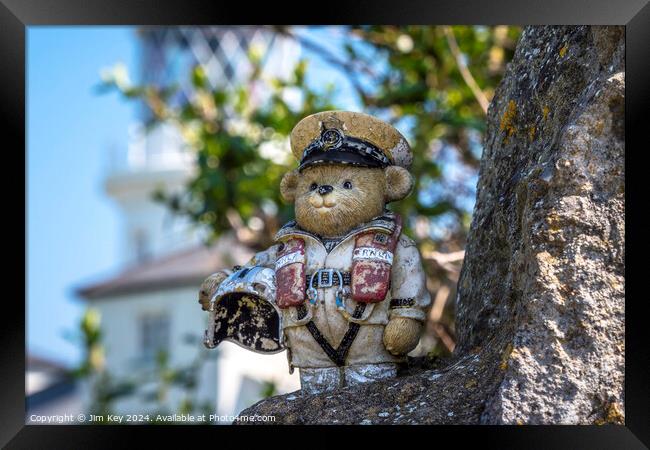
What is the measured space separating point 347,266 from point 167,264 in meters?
23.1

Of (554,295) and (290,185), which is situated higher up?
(290,185)

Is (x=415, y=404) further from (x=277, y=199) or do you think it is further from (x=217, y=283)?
(x=277, y=199)

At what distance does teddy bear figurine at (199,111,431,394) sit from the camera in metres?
6.92

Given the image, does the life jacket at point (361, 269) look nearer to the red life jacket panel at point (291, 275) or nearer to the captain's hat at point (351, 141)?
the red life jacket panel at point (291, 275)

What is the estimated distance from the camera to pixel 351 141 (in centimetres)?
718

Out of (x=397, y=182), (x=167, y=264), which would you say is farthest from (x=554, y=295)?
(x=167, y=264)

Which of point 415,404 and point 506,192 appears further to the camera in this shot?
point 506,192

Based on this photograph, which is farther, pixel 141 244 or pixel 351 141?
pixel 141 244

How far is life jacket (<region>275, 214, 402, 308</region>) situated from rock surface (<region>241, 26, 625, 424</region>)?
497mm

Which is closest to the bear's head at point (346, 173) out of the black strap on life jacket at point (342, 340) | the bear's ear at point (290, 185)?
the bear's ear at point (290, 185)

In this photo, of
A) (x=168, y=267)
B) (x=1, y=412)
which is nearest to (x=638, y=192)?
(x=1, y=412)

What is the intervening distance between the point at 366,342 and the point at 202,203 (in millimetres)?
5307

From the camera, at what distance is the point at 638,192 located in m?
6.21

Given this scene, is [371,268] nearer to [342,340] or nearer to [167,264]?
[342,340]
